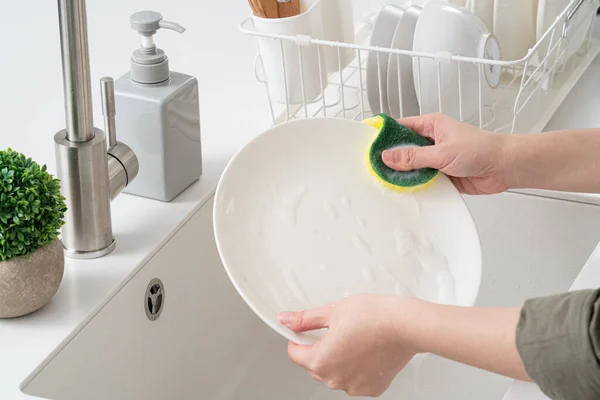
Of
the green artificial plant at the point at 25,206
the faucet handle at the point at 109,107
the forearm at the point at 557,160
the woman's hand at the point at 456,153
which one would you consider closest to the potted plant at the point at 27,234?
the green artificial plant at the point at 25,206

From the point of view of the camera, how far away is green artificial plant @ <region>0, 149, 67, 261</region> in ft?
2.56

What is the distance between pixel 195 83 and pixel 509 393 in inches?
21.2

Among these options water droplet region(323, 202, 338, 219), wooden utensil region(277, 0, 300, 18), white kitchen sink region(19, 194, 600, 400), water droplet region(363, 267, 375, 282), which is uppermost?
wooden utensil region(277, 0, 300, 18)

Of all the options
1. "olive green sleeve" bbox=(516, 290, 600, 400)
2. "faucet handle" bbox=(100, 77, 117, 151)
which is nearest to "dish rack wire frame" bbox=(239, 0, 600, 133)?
"faucet handle" bbox=(100, 77, 117, 151)

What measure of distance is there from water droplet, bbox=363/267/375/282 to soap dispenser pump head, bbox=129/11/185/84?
12.7 inches

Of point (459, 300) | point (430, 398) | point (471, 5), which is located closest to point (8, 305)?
point (459, 300)

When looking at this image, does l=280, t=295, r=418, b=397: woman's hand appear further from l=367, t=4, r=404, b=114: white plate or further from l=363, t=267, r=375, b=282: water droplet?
l=367, t=4, r=404, b=114: white plate

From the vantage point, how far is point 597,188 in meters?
0.93

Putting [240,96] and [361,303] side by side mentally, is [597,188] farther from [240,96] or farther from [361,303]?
[240,96]

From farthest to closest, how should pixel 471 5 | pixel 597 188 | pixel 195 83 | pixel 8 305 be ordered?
pixel 471 5 < pixel 195 83 < pixel 597 188 < pixel 8 305

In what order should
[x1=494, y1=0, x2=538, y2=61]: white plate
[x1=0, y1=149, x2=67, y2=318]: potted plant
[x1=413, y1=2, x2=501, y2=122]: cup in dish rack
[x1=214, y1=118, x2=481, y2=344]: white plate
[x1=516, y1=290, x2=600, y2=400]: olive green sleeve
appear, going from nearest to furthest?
[x1=516, y1=290, x2=600, y2=400]: olive green sleeve, [x1=0, y1=149, x2=67, y2=318]: potted plant, [x1=214, y1=118, x2=481, y2=344]: white plate, [x1=413, y1=2, x2=501, y2=122]: cup in dish rack, [x1=494, y1=0, x2=538, y2=61]: white plate

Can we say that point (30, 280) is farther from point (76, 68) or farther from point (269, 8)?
point (269, 8)

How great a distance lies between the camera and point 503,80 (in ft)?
4.30

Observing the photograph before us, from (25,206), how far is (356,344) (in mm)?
313
